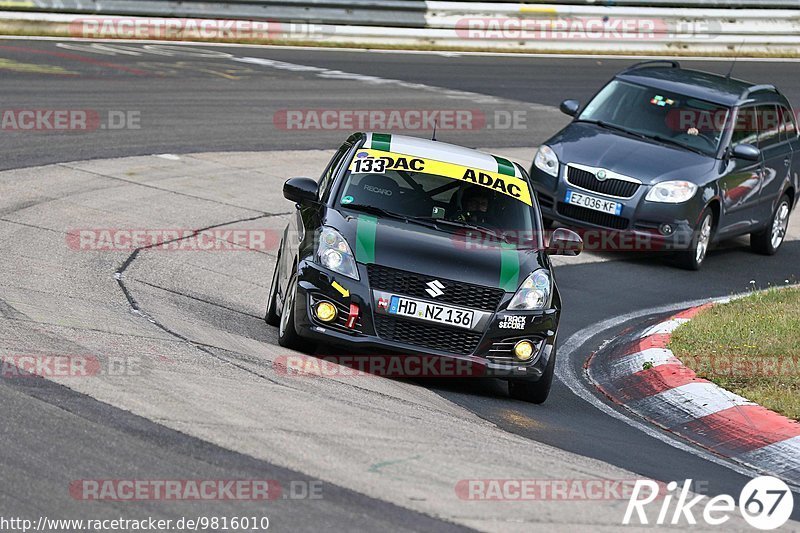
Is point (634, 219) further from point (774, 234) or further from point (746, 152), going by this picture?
point (774, 234)

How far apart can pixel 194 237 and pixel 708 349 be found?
16.8 ft

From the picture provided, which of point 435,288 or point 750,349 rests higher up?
point 435,288

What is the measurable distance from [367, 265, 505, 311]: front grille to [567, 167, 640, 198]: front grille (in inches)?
237

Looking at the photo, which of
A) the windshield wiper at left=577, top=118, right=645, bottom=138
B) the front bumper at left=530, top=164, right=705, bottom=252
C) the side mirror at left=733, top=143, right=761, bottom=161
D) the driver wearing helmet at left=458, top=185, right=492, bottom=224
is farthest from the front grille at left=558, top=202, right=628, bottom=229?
the driver wearing helmet at left=458, top=185, right=492, bottom=224

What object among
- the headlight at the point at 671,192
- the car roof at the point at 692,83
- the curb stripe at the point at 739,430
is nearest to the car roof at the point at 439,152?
the curb stripe at the point at 739,430

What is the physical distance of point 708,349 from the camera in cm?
1014

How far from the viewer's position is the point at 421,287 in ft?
27.7

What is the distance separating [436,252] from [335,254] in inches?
25.8

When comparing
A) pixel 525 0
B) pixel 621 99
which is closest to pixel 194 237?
pixel 621 99

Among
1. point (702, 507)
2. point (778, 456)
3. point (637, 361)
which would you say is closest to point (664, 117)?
point (637, 361)

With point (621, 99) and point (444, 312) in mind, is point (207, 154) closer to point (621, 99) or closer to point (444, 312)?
point (621, 99)

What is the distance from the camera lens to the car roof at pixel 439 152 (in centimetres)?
987

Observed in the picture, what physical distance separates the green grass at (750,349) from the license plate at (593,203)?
2.45m

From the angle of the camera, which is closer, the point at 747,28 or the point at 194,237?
the point at 194,237
